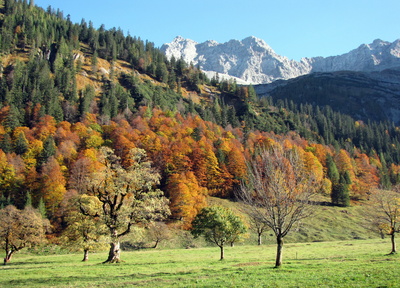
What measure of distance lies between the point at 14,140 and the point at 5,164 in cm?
2203

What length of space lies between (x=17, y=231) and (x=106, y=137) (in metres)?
80.6

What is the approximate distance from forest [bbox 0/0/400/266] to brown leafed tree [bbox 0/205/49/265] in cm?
622

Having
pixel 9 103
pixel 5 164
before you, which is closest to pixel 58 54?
pixel 9 103

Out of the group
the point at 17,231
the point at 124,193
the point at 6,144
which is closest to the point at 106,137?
the point at 6,144

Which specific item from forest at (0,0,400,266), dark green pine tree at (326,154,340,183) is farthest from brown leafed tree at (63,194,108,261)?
dark green pine tree at (326,154,340,183)

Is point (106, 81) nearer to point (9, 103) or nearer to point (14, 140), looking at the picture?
point (9, 103)

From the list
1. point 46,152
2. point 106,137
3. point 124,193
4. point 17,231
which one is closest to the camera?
point 124,193

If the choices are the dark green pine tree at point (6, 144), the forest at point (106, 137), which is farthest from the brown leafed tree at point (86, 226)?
the dark green pine tree at point (6, 144)

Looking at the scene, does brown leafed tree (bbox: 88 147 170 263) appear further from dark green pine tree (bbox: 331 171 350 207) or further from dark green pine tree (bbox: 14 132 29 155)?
dark green pine tree (bbox: 331 171 350 207)

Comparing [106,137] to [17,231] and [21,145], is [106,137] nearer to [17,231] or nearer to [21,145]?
Result: [21,145]

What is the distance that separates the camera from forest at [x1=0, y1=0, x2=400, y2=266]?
278 ft

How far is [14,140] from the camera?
106 metres

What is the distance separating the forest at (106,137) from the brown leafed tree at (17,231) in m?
6.22

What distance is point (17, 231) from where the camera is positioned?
151 ft
